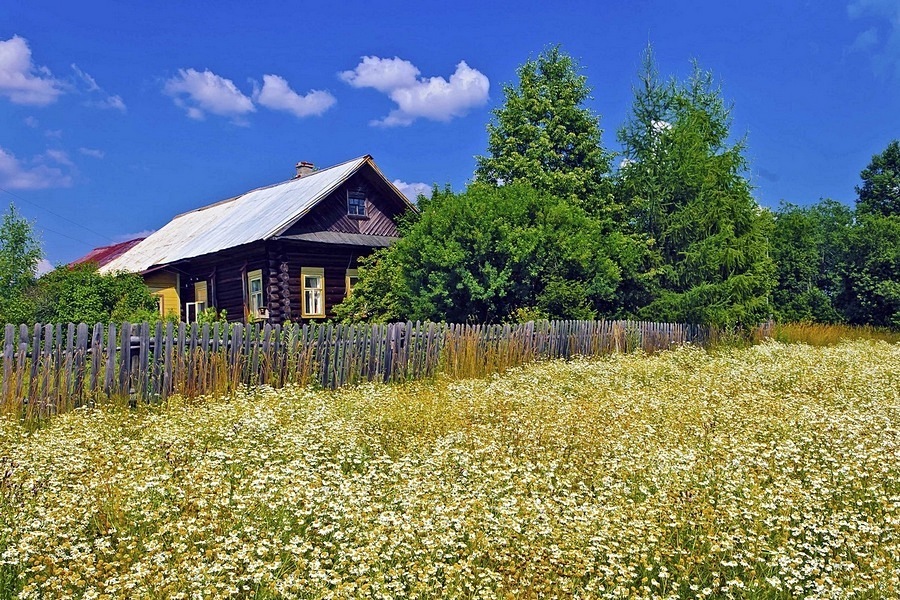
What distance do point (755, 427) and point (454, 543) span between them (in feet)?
14.0

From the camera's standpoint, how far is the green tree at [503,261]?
645 inches

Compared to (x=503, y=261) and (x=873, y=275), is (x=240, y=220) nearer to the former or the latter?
(x=503, y=261)

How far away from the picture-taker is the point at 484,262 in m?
16.9

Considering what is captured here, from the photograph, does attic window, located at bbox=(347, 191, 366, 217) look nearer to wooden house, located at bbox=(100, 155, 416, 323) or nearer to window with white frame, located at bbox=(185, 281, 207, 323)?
wooden house, located at bbox=(100, 155, 416, 323)

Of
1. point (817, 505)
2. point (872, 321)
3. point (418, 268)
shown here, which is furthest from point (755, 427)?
point (872, 321)

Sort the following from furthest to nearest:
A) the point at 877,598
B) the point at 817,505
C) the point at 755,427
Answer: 1. the point at 755,427
2. the point at 817,505
3. the point at 877,598

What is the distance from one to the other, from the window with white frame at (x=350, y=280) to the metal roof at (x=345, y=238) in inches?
45.6

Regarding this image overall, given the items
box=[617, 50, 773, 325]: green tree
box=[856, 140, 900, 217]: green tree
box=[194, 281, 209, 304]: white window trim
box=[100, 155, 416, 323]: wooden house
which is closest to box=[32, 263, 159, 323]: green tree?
box=[100, 155, 416, 323]: wooden house

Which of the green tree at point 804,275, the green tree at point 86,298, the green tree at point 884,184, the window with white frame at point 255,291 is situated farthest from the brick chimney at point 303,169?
the green tree at point 884,184

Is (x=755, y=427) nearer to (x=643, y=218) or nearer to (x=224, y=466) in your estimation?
(x=224, y=466)

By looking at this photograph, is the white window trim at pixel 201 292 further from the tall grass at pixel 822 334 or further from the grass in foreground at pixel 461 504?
the tall grass at pixel 822 334

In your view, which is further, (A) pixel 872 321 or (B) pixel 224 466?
(A) pixel 872 321

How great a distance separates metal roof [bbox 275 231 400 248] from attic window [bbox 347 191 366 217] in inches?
31.7

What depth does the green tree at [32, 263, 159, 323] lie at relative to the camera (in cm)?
1653
